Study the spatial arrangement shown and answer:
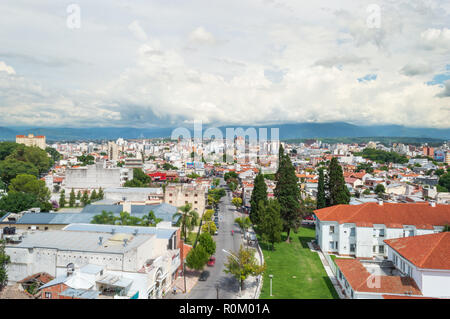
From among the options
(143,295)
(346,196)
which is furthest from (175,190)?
(143,295)

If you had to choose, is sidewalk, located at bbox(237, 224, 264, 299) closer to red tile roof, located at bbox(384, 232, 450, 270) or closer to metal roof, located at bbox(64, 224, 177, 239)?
metal roof, located at bbox(64, 224, 177, 239)

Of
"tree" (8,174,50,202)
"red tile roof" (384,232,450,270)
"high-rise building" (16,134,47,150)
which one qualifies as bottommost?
"red tile roof" (384,232,450,270)

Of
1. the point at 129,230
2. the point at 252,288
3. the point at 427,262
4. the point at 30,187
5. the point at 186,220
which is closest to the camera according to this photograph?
the point at 427,262

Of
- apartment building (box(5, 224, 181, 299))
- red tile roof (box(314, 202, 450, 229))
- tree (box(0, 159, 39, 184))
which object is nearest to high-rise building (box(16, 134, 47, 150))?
tree (box(0, 159, 39, 184))

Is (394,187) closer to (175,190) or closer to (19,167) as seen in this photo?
(175,190)

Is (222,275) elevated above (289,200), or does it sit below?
below

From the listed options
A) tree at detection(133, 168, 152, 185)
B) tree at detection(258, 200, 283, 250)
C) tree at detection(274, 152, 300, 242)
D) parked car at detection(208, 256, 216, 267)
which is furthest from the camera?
tree at detection(133, 168, 152, 185)

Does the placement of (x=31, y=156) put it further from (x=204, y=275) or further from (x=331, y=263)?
(x=331, y=263)

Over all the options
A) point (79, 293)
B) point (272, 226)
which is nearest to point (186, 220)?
point (272, 226)
